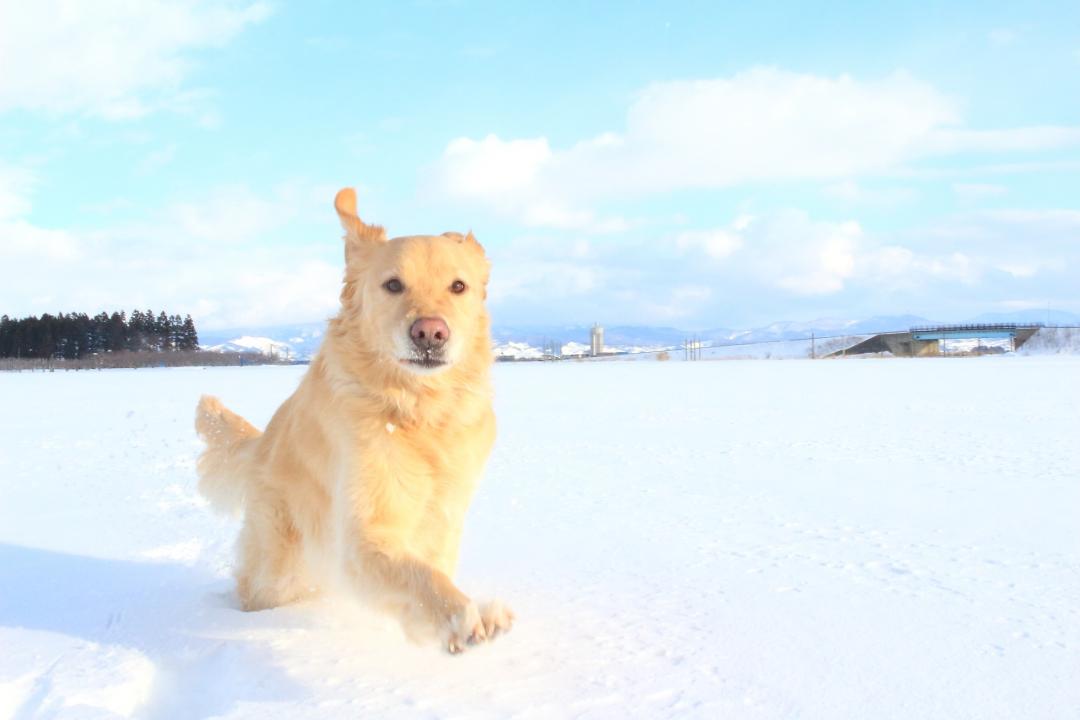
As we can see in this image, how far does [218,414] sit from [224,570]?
1.02 metres

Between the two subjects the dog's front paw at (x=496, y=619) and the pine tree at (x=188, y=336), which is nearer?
the dog's front paw at (x=496, y=619)

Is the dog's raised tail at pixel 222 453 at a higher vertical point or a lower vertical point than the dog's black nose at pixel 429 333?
lower

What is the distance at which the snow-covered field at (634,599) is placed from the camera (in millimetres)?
3061

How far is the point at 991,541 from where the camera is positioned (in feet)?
17.3

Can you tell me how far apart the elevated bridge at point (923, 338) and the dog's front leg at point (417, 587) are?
2646 inches

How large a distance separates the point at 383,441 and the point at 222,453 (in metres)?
1.96

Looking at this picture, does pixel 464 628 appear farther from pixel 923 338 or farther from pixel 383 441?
pixel 923 338

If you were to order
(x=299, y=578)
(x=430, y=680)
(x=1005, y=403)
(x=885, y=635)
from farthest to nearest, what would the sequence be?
1. (x=1005, y=403)
2. (x=299, y=578)
3. (x=885, y=635)
4. (x=430, y=680)

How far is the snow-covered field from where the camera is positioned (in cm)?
306

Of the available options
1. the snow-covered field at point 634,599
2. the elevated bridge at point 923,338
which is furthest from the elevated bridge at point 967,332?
the snow-covered field at point 634,599

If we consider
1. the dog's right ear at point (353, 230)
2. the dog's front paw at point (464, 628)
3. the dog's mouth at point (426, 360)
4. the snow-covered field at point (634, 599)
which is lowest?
the snow-covered field at point (634, 599)

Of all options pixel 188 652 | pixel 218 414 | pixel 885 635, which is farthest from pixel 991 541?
pixel 218 414

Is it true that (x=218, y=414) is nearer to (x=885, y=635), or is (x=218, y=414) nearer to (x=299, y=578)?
(x=299, y=578)

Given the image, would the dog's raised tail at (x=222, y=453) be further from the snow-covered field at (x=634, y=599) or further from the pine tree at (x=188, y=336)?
the pine tree at (x=188, y=336)
